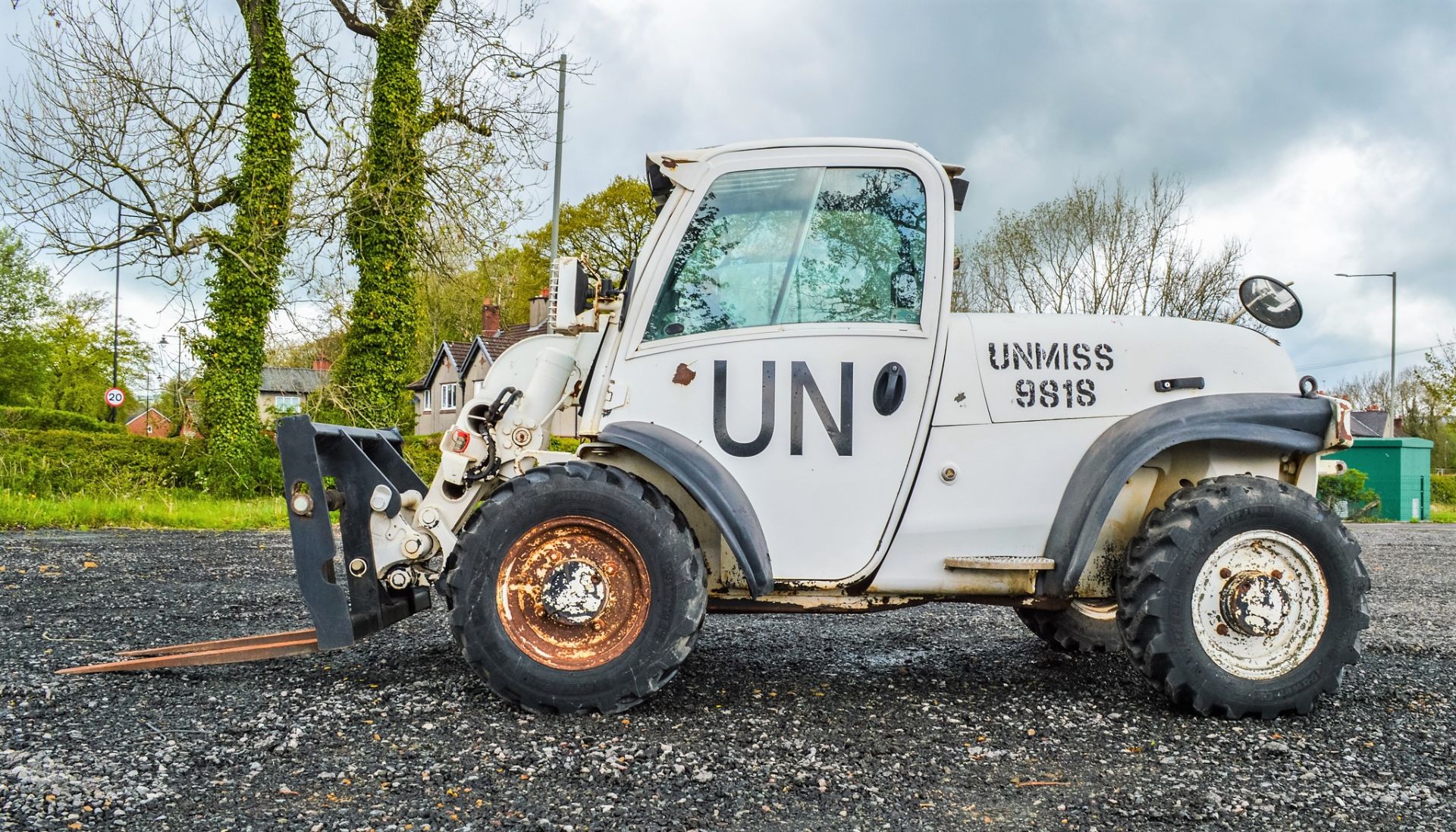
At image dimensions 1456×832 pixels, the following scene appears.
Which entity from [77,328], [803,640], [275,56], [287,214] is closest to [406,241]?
[287,214]

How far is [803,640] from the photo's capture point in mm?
5414

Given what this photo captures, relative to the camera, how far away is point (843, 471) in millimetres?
3717

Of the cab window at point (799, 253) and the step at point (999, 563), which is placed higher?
the cab window at point (799, 253)

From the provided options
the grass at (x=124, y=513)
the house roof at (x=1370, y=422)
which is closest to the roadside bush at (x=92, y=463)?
the grass at (x=124, y=513)

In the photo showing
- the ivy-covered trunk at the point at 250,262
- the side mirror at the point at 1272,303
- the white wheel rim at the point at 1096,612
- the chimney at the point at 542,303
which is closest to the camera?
the side mirror at the point at 1272,303

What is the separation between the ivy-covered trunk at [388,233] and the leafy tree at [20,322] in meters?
30.4

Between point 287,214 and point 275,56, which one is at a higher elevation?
point 275,56

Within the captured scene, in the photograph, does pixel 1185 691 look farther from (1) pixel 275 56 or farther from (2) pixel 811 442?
(1) pixel 275 56

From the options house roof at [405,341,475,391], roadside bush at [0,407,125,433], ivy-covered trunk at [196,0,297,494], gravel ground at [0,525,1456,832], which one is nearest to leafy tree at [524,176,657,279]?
house roof at [405,341,475,391]

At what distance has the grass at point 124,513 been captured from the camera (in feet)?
38.1

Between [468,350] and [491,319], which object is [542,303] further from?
[468,350]

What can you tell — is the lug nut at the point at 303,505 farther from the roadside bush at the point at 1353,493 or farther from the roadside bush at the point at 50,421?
the roadside bush at the point at 50,421

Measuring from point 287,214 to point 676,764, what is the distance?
16.7 meters

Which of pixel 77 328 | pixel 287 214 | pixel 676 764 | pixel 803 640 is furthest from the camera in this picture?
pixel 77 328
